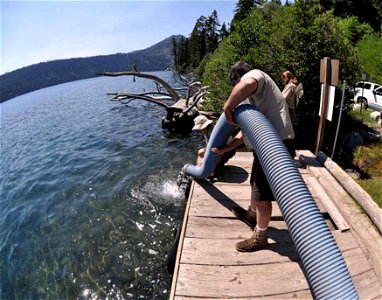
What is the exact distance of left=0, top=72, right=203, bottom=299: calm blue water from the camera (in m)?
6.36

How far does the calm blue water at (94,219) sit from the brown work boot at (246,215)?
91.9 inches

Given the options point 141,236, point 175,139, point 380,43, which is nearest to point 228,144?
point 141,236

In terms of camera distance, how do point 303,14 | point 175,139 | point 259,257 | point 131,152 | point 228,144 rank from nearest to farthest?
point 259,257, point 228,144, point 303,14, point 131,152, point 175,139

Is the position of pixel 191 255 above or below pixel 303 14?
below

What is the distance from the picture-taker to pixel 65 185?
38.9ft

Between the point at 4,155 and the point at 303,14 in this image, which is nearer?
the point at 303,14

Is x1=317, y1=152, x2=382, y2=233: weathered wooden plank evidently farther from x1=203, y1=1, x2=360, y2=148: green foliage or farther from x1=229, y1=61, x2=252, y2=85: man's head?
x1=203, y1=1, x2=360, y2=148: green foliage

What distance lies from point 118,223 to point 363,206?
20.9 ft

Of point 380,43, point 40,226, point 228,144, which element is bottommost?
point 40,226

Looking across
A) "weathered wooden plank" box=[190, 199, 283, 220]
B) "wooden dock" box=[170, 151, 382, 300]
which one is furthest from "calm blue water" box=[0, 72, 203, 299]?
"wooden dock" box=[170, 151, 382, 300]

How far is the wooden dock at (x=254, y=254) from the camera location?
11.6 ft

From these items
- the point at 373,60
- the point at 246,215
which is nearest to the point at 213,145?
the point at 246,215

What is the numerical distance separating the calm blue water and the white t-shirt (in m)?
4.16

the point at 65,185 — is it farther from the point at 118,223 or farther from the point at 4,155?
the point at 4,155
